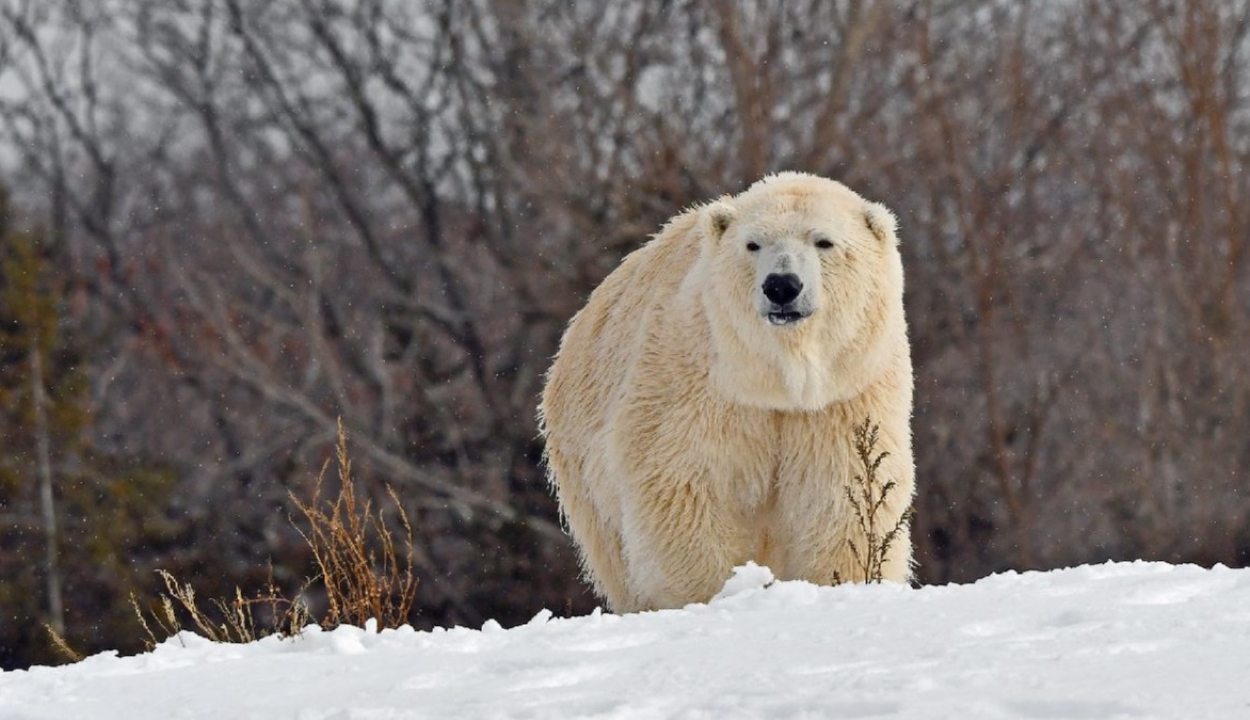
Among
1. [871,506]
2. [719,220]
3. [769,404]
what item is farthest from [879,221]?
[871,506]

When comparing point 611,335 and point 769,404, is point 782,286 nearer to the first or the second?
point 769,404

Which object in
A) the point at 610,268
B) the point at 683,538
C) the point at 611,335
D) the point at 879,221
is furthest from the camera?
the point at 610,268

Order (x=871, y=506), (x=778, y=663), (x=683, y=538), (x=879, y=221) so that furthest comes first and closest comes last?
(x=879, y=221)
(x=683, y=538)
(x=871, y=506)
(x=778, y=663)

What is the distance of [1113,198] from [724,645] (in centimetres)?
2079

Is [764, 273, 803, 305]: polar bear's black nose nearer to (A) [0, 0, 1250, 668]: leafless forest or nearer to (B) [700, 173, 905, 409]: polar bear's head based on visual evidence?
(B) [700, 173, 905, 409]: polar bear's head

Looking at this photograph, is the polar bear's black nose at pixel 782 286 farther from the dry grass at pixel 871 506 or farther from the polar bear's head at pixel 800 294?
the dry grass at pixel 871 506

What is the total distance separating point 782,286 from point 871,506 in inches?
29.9

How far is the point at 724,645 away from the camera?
448 centimetres

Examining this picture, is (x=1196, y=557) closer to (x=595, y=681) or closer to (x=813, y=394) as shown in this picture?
(x=813, y=394)

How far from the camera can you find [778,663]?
4.21 m

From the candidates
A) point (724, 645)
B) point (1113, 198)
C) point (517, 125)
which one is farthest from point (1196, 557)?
point (724, 645)

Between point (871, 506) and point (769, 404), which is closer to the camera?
point (871, 506)

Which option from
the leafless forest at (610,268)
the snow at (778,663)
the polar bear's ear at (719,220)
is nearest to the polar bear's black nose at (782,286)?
the polar bear's ear at (719,220)

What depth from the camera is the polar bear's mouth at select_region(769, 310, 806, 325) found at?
6.57 meters
